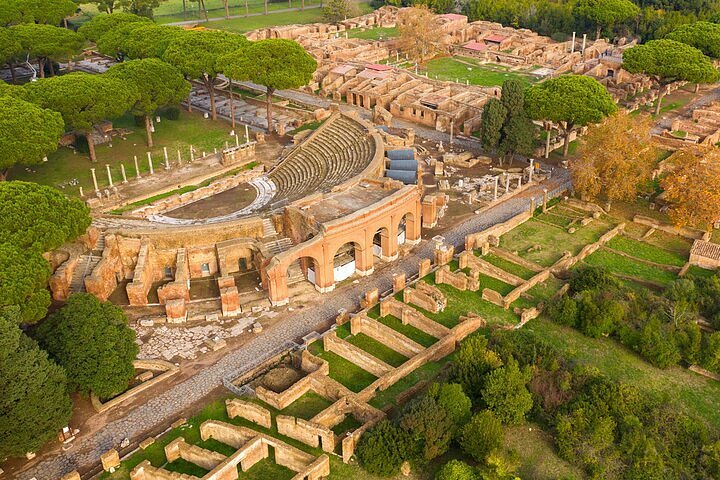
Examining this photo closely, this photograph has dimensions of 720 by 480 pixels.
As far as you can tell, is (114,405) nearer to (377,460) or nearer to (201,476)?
(201,476)

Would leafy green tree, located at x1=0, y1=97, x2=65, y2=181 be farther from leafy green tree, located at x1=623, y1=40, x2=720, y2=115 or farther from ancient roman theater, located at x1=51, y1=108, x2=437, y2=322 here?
leafy green tree, located at x1=623, y1=40, x2=720, y2=115

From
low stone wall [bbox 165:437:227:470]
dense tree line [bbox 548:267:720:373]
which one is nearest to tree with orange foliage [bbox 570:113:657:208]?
Result: dense tree line [bbox 548:267:720:373]

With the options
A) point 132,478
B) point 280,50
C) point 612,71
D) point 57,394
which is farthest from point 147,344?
point 612,71

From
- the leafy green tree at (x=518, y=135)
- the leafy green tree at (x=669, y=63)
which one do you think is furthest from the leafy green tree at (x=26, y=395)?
the leafy green tree at (x=669, y=63)

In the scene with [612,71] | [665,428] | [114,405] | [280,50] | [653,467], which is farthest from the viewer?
[612,71]

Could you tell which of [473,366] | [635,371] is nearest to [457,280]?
[473,366]

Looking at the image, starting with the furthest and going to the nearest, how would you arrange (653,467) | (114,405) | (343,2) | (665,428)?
(343,2)
(114,405)
(665,428)
(653,467)

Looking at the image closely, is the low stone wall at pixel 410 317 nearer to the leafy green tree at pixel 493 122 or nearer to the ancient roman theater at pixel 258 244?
the ancient roman theater at pixel 258 244
